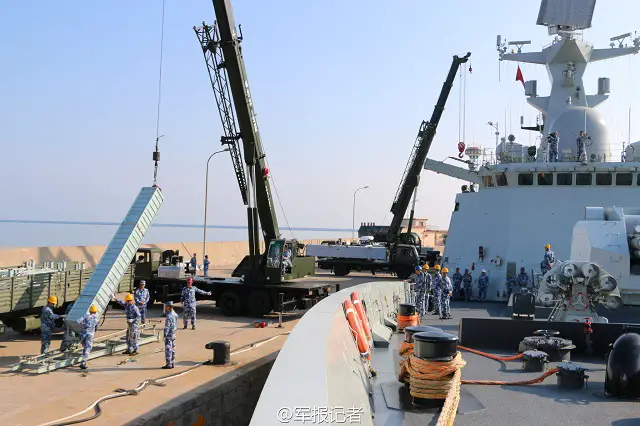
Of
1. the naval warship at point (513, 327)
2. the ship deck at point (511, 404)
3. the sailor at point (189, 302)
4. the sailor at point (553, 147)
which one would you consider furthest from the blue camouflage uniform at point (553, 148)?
the ship deck at point (511, 404)

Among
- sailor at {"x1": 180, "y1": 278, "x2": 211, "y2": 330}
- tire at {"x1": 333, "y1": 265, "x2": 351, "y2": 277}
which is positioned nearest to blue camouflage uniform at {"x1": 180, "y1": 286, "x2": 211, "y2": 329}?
sailor at {"x1": 180, "y1": 278, "x2": 211, "y2": 330}

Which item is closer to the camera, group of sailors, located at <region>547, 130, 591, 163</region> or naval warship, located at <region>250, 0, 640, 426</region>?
naval warship, located at <region>250, 0, 640, 426</region>

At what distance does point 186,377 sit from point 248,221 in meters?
9.41

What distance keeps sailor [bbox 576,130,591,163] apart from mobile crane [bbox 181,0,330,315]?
870cm

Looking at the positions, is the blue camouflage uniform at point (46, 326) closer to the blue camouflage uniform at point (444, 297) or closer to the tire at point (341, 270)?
the blue camouflage uniform at point (444, 297)

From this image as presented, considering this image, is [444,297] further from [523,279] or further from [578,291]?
[578,291]

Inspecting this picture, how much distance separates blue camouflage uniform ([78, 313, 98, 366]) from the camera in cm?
1120

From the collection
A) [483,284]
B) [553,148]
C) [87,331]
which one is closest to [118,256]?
[87,331]

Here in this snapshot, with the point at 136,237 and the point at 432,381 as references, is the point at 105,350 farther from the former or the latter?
the point at 432,381

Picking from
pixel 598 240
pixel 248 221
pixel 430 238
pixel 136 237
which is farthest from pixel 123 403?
pixel 430 238

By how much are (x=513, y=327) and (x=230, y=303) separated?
1169cm

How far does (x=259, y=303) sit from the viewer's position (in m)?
18.5

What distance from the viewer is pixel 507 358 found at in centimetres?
752

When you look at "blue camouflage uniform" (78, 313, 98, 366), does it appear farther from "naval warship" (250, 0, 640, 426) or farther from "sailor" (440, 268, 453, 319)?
"sailor" (440, 268, 453, 319)
